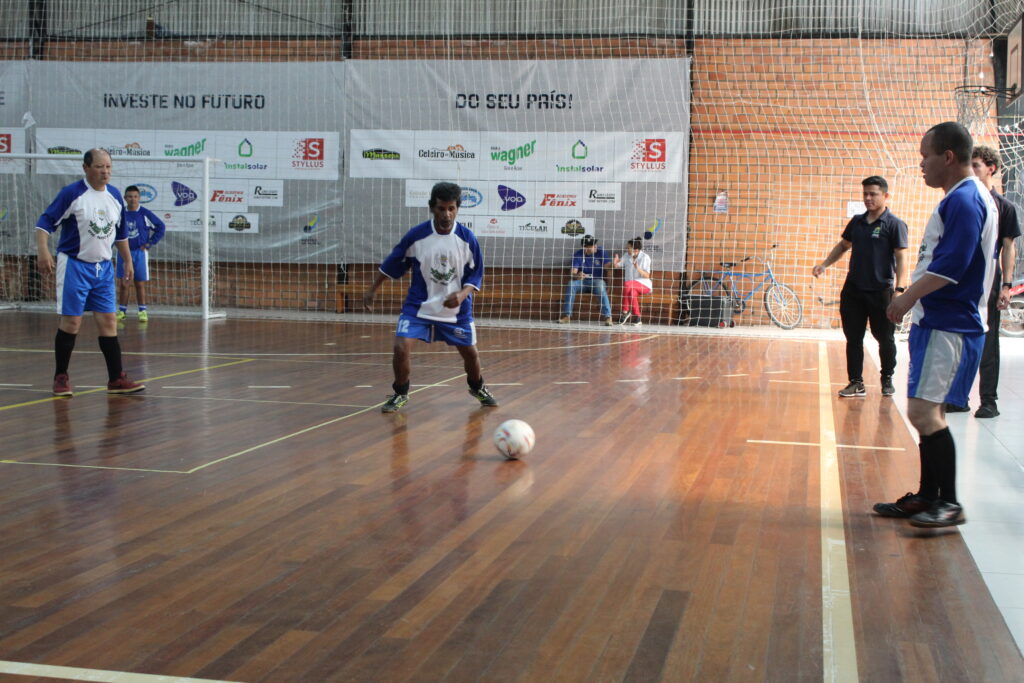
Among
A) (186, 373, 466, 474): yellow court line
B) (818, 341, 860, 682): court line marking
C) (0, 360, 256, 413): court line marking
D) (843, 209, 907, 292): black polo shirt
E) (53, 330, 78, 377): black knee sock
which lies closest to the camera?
(818, 341, 860, 682): court line marking

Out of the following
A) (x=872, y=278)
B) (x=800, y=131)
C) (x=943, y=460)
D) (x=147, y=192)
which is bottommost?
(x=943, y=460)

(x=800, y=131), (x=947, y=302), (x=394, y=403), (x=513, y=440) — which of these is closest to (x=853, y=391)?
(x=394, y=403)

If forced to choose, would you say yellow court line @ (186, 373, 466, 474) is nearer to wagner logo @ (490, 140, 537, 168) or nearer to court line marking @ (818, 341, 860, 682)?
A: court line marking @ (818, 341, 860, 682)

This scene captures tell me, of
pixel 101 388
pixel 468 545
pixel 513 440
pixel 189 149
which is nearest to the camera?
pixel 468 545

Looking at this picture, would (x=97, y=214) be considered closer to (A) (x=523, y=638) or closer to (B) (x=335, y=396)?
(B) (x=335, y=396)

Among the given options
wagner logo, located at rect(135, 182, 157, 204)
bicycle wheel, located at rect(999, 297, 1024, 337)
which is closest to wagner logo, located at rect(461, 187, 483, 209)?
wagner logo, located at rect(135, 182, 157, 204)

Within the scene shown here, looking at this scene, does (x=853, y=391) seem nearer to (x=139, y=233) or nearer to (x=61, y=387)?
(x=61, y=387)

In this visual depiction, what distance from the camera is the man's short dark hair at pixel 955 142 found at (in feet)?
14.6

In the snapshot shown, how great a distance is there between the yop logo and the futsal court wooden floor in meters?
8.79

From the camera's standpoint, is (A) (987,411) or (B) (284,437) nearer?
(B) (284,437)

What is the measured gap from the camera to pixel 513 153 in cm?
1680

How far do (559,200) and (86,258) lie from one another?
985 cm

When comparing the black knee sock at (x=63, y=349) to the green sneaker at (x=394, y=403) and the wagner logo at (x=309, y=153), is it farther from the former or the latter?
the wagner logo at (x=309, y=153)

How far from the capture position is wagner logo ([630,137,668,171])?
53.6 ft
